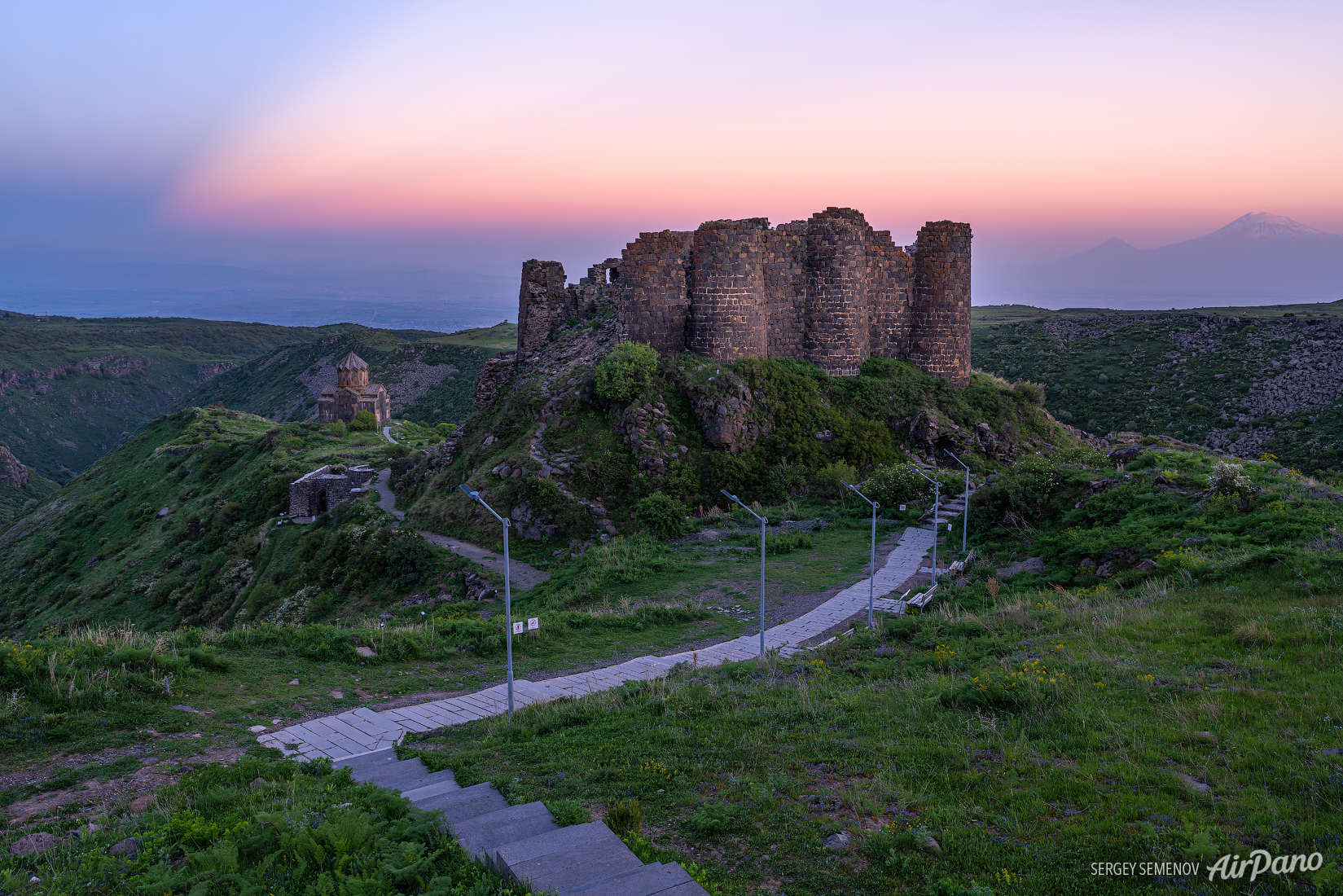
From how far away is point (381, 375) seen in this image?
125m

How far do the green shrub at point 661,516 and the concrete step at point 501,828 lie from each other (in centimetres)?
1884

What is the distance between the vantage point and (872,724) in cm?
962

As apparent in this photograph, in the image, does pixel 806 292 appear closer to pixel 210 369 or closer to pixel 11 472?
pixel 11 472

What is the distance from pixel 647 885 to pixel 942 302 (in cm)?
3237

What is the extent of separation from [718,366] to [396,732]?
21.2 meters

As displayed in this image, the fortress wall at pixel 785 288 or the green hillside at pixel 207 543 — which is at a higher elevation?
the fortress wall at pixel 785 288

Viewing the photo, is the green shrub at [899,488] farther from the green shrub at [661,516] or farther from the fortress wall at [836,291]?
the green shrub at [661,516]

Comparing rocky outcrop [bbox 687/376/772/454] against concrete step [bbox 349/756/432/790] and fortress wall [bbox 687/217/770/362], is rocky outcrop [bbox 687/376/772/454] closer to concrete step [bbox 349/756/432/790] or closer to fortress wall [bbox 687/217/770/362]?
fortress wall [bbox 687/217/770/362]

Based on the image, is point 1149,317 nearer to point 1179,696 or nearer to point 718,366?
point 718,366

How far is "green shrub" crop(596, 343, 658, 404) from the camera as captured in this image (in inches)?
1174

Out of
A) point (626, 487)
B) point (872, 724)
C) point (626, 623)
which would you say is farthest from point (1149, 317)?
point (872, 724)

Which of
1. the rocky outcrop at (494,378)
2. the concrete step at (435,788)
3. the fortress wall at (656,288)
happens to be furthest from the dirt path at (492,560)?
the concrete step at (435,788)

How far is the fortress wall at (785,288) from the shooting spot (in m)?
31.9

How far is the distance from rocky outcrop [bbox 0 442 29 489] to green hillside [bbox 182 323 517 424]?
1293 inches
